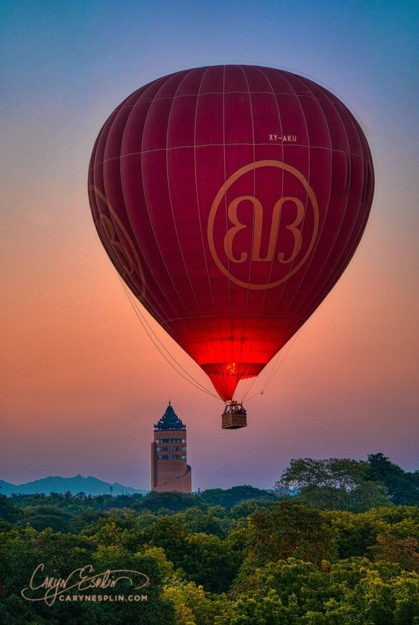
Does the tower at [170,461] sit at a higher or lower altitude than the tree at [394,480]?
higher

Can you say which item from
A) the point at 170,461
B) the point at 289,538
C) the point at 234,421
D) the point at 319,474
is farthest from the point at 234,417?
the point at 170,461

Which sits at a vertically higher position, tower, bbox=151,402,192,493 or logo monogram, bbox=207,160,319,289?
tower, bbox=151,402,192,493

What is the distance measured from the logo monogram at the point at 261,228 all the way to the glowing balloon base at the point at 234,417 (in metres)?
3.48

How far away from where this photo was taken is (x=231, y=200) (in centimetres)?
2942

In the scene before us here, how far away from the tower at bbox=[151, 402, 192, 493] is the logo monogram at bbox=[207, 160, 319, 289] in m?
129

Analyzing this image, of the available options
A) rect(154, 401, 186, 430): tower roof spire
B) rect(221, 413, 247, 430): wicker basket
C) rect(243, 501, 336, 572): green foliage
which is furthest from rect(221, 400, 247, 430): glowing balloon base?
rect(154, 401, 186, 430): tower roof spire

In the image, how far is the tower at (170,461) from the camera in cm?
16138

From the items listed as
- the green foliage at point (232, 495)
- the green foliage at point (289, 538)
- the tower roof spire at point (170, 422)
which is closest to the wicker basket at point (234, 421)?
the green foliage at point (289, 538)

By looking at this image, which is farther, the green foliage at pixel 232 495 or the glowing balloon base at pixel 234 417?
the green foliage at pixel 232 495

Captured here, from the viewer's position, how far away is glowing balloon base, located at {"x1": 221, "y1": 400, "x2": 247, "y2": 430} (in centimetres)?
3066
